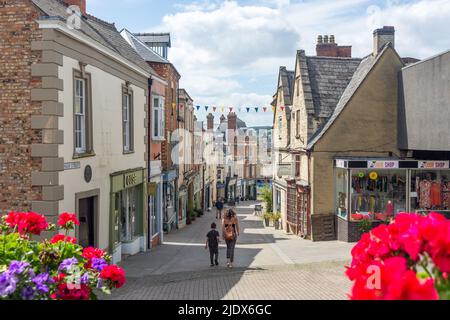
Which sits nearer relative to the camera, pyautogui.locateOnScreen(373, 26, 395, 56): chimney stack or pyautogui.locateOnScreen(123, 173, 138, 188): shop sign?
pyautogui.locateOnScreen(123, 173, 138, 188): shop sign

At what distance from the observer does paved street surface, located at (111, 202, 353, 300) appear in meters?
12.7

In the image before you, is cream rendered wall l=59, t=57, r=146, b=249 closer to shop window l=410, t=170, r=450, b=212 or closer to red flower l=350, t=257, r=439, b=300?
red flower l=350, t=257, r=439, b=300

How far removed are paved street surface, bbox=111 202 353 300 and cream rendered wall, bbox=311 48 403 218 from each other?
167 inches

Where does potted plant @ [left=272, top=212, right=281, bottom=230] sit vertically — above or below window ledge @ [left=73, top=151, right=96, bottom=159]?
below

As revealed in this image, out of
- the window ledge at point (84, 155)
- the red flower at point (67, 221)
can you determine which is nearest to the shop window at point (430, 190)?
the window ledge at point (84, 155)

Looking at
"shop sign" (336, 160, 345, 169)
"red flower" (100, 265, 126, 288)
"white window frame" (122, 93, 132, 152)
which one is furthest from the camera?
"shop sign" (336, 160, 345, 169)

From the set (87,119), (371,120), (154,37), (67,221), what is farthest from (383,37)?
(67,221)

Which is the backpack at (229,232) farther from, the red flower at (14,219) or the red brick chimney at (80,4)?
the red flower at (14,219)

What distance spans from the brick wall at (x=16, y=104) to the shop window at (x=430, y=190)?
15496 millimetres

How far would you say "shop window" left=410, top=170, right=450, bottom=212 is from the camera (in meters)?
21.7

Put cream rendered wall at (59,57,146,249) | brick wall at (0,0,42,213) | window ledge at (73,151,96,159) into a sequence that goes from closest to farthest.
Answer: brick wall at (0,0,42,213)
cream rendered wall at (59,57,146,249)
window ledge at (73,151,96,159)

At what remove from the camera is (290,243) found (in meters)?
23.3

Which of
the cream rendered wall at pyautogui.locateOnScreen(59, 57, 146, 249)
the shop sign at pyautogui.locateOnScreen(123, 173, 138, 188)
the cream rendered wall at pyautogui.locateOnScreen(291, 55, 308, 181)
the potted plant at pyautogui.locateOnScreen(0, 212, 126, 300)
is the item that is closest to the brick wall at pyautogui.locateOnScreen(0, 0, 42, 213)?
the cream rendered wall at pyautogui.locateOnScreen(59, 57, 146, 249)

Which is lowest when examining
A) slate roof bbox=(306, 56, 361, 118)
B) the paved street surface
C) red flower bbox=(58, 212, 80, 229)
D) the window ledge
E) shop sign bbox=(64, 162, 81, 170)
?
the paved street surface
